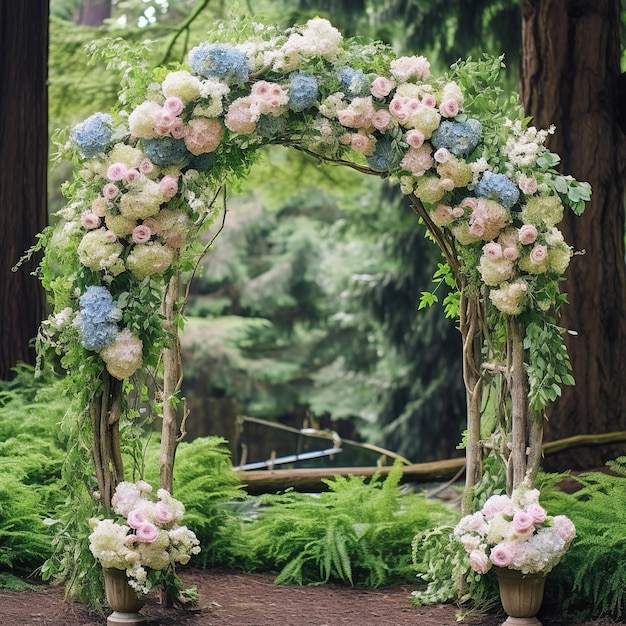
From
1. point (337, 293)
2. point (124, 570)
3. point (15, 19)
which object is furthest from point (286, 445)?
point (124, 570)

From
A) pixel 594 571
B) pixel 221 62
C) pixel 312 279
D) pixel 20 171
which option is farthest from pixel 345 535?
pixel 312 279

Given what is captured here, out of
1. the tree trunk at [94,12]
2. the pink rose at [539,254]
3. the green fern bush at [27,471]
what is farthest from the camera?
the tree trunk at [94,12]

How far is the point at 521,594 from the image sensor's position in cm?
394

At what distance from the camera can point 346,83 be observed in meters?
4.04

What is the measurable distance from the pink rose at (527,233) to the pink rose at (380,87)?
80 centimetres

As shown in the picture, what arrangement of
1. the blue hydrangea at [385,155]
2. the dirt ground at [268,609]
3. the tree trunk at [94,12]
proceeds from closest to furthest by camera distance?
the blue hydrangea at [385,155], the dirt ground at [268,609], the tree trunk at [94,12]

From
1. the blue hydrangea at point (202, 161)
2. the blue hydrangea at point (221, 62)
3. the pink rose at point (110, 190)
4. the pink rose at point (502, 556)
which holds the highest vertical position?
the blue hydrangea at point (221, 62)

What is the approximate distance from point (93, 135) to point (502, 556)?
232 cm

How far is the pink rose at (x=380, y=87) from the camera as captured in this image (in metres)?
4.04

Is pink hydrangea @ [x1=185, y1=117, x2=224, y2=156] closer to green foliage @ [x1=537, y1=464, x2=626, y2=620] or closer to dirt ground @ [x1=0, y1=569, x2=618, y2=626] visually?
dirt ground @ [x1=0, y1=569, x2=618, y2=626]

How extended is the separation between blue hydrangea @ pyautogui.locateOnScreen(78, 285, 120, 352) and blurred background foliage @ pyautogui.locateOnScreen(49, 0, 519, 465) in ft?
3.35

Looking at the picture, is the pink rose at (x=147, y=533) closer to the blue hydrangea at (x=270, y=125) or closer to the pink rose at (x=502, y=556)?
the pink rose at (x=502, y=556)

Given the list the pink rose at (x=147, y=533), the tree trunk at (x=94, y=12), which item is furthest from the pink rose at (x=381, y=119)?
the tree trunk at (x=94, y=12)

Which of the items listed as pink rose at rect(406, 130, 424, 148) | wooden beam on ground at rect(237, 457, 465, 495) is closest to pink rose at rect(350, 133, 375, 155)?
pink rose at rect(406, 130, 424, 148)
